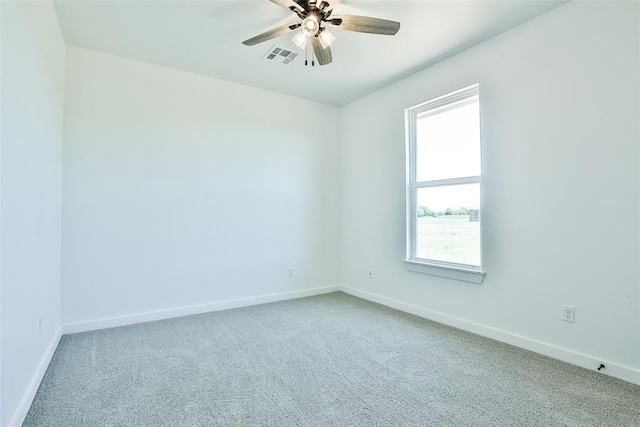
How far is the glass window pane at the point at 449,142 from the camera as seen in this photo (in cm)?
307

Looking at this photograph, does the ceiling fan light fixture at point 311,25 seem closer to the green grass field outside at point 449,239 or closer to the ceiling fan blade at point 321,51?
the ceiling fan blade at point 321,51

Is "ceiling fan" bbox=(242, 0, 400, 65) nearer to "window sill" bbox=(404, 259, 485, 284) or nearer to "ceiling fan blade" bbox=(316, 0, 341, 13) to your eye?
"ceiling fan blade" bbox=(316, 0, 341, 13)

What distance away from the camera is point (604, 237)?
2.19 m

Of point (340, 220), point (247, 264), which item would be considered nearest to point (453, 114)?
point (340, 220)

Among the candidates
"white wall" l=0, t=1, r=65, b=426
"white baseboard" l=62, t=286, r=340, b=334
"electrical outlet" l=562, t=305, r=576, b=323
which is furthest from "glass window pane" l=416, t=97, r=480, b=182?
"white wall" l=0, t=1, r=65, b=426

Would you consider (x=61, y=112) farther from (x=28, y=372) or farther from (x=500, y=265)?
(x=500, y=265)

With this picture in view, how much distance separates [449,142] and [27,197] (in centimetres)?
340

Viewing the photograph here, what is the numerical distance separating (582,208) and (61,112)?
429 centimetres

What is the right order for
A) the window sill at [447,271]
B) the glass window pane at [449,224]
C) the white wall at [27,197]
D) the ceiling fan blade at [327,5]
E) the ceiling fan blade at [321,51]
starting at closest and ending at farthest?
1. the white wall at [27,197]
2. the ceiling fan blade at [327,5]
3. the ceiling fan blade at [321,51]
4. the window sill at [447,271]
5. the glass window pane at [449,224]

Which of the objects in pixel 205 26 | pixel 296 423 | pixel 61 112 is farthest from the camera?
pixel 61 112

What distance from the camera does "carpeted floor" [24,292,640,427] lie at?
1.71 metres

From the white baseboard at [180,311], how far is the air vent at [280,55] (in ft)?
8.81

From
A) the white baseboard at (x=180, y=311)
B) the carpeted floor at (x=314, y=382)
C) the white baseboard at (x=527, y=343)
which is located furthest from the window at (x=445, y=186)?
the white baseboard at (x=180, y=311)

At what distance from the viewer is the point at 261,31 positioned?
2723 millimetres
